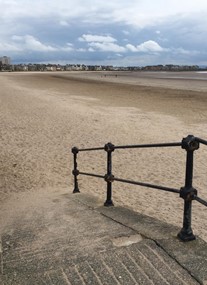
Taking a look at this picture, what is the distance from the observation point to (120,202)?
282 inches

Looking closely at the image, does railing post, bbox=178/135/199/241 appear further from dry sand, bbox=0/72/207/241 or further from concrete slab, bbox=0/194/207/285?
dry sand, bbox=0/72/207/241

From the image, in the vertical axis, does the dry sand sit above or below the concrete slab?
below

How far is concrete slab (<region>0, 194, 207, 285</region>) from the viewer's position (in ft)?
8.95

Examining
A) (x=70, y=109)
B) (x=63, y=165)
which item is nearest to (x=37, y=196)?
(x=63, y=165)

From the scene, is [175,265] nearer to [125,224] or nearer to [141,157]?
[125,224]

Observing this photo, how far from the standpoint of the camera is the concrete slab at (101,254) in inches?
107

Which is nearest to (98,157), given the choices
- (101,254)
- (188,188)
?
(188,188)

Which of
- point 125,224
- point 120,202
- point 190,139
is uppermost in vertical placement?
point 190,139

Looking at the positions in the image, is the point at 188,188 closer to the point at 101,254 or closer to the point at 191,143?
the point at 191,143

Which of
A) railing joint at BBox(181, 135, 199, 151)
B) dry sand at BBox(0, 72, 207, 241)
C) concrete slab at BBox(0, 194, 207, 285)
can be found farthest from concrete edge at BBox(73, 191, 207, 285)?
dry sand at BBox(0, 72, 207, 241)

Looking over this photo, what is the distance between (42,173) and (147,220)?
572cm

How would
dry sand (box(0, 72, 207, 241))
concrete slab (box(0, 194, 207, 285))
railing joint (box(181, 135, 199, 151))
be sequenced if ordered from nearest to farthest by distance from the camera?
1. concrete slab (box(0, 194, 207, 285))
2. railing joint (box(181, 135, 199, 151))
3. dry sand (box(0, 72, 207, 241))

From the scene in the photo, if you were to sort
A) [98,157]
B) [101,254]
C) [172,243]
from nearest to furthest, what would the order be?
1. [101,254]
2. [172,243]
3. [98,157]

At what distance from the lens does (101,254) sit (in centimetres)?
305
